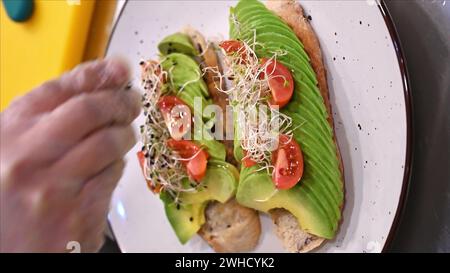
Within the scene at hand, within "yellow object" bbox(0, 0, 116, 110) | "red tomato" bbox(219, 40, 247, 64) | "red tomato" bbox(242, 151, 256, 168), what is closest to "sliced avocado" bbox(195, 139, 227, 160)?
"red tomato" bbox(242, 151, 256, 168)

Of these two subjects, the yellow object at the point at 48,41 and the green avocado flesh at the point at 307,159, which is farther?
the yellow object at the point at 48,41

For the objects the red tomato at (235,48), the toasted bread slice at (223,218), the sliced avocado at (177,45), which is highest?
the red tomato at (235,48)

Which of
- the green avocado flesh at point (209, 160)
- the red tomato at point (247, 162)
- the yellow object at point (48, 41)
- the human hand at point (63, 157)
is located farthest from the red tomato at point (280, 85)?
the yellow object at point (48, 41)

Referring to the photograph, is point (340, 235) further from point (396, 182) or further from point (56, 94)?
point (56, 94)

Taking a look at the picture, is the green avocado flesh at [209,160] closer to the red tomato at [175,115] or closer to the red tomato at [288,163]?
the red tomato at [175,115]

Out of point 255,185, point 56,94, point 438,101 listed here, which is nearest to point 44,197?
point 56,94

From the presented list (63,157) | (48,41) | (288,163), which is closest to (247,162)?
(288,163)

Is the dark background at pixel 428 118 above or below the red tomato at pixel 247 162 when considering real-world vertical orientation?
above
